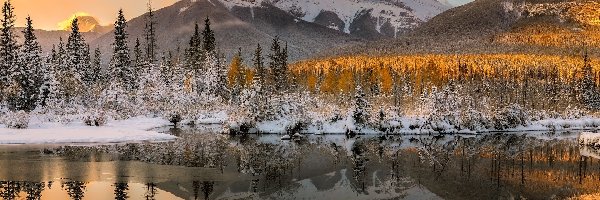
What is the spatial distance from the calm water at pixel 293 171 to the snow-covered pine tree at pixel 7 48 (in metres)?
35.5

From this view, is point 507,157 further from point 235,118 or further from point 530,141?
point 235,118

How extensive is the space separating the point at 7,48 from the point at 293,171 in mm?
63238

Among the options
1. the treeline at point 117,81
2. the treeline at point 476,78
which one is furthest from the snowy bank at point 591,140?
the treeline at point 476,78

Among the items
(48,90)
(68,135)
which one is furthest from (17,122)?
(48,90)

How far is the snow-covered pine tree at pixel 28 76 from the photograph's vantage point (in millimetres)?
74000

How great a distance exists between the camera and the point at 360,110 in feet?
220

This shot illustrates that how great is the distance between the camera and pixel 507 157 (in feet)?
148

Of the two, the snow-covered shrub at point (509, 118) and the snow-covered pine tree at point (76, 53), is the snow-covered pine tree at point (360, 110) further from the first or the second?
the snow-covered pine tree at point (76, 53)

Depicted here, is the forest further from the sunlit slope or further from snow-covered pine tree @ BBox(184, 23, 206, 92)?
the sunlit slope

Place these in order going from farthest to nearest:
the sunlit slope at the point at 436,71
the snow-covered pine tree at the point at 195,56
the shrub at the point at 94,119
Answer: the sunlit slope at the point at 436,71, the snow-covered pine tree at the point at 195,56, the shrub at the point at 94,119

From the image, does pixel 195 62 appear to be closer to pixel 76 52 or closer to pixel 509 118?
pixel 76 52

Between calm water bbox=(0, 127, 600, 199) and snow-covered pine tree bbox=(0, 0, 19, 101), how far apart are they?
35.5 metres

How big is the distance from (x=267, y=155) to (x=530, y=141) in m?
32.3

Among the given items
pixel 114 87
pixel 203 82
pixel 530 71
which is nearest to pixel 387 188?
pixel 114 87
